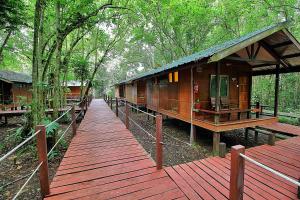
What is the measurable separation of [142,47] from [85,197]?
3047cm

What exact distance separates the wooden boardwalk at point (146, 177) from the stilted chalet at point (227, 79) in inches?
99.8

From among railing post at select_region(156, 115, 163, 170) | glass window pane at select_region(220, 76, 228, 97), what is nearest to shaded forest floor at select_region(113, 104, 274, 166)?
railing post at select_region(156, 115, 163, 170)

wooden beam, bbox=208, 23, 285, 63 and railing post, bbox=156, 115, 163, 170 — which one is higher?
wooden beam, bbox=208, 23, 285, 63

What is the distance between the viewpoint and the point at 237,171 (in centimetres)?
213

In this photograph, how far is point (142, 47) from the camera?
3123 centimetres

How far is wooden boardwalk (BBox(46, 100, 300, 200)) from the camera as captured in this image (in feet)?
9.78

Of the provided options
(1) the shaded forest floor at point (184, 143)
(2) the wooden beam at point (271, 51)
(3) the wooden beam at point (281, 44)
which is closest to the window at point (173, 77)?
(1) the shaded forest floor at point (184, 143)

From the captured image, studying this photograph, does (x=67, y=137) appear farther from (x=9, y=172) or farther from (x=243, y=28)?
(x=243, y=28)

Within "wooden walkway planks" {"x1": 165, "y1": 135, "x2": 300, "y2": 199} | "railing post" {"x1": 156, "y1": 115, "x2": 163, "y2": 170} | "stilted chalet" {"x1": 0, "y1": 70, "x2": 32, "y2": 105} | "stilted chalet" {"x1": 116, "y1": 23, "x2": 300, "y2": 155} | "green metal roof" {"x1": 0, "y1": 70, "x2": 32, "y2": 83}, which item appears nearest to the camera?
"wooden walkway planks" {"x1": 165, "y1": 135, "x2": 300, "y2": 199}

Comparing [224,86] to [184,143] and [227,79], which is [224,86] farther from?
[184,143]

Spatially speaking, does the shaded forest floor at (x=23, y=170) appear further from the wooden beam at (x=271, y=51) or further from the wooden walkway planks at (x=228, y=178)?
the wooden beam at (x=271, y=51)

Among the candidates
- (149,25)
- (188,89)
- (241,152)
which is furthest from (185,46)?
(241,152)

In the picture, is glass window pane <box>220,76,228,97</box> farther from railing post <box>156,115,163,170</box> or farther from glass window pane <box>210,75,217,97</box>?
railing post <box>156,115,163,170</box>

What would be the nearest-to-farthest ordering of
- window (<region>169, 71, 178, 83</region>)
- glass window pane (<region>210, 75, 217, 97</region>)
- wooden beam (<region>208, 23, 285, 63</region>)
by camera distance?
wooden beam (<region>208, 23, 285, 63</region>) < glass window pane (<region>210, 75, 217, 97</region>) < window (<region>169, 71, 178, 83</region>)
